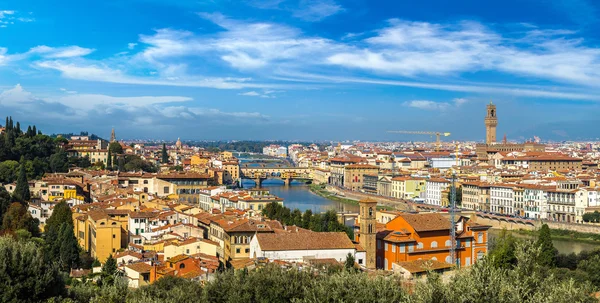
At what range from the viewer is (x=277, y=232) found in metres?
14.8

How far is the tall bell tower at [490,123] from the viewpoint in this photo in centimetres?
6419

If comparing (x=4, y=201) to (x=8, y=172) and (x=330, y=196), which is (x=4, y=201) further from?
→ (x=330, y=196)

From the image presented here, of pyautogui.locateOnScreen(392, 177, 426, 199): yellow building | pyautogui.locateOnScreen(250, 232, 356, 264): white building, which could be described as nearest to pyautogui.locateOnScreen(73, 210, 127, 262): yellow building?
pyautogui.locateOnScreen(250, 232, 356, 264): white building

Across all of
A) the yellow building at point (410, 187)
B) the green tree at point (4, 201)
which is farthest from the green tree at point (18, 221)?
the yellow building at point (410, 187)

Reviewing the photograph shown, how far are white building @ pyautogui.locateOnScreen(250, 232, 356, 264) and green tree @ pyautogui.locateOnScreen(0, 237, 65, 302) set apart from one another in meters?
5.58

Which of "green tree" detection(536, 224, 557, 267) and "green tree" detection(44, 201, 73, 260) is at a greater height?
"green tree" detection(44, 201, 73, 260)

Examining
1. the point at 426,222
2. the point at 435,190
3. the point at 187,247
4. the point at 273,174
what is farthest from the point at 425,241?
the point at 273,174

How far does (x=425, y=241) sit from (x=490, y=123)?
5193 cm

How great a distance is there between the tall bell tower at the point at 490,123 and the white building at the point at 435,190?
2867cm

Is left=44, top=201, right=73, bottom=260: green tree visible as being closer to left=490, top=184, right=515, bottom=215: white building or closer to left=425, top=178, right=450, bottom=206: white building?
left=490, top=184, right=515, bottom=215: white building

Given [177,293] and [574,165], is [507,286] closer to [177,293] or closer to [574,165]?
[177,293]

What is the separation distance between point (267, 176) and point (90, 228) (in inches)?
1604

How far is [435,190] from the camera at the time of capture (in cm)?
3675

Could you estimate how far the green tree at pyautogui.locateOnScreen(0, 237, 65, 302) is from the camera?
7691 mm
